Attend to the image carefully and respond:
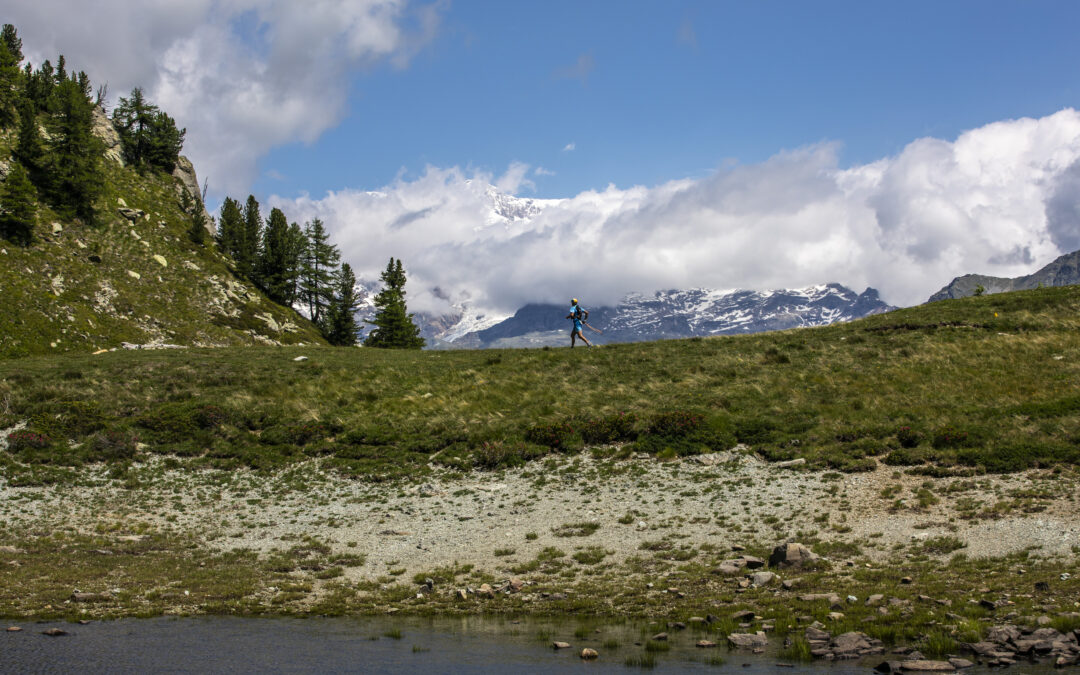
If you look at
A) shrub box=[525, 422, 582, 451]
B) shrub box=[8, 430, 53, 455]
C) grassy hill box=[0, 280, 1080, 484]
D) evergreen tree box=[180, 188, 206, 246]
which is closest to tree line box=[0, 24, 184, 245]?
evergreen tree box=[180, 188, 206, 246]

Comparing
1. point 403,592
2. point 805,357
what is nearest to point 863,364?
point 805,357

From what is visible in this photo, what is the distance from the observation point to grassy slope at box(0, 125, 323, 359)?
65.6 metres

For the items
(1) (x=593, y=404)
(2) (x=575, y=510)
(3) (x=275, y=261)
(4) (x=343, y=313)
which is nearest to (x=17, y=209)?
(3) (x=275, y=261)

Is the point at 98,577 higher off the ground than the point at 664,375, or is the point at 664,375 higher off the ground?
the point at 664,375

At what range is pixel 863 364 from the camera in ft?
133

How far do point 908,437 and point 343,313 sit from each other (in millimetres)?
90296

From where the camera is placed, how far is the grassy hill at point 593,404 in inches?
1168

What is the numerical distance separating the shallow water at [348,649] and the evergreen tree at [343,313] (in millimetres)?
88261

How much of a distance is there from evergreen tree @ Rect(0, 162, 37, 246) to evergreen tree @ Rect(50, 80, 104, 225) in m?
8.94

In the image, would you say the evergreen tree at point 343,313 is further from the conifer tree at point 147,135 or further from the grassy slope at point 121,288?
the conifer tree at point 147,135

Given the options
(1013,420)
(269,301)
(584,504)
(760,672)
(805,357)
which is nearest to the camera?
(760,672)

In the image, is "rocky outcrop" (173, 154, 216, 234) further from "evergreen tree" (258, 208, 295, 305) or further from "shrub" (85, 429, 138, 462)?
"shrub" (85, 429, 138, 462)

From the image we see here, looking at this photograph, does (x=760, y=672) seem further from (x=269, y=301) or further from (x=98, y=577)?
(x=269, y=301)

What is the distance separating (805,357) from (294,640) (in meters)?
36.4
